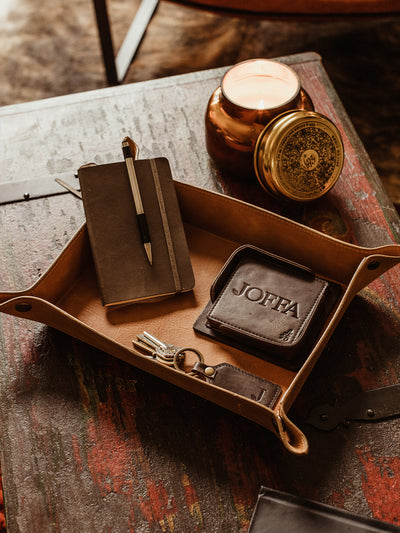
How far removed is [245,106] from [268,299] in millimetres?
278

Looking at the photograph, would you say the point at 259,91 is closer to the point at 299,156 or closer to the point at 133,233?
the point at 299,156

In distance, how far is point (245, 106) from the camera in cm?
76

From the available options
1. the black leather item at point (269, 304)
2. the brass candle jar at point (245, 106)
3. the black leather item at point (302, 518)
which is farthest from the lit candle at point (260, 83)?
the black leather item at point (302, 518)

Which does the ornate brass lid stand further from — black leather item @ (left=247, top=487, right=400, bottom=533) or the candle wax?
black leather item @ (left=247, top=487, right=400, bottom=533)

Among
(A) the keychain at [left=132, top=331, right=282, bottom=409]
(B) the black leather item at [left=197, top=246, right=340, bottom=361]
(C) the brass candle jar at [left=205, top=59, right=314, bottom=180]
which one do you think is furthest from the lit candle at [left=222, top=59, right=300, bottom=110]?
(A) the keychain at [left=132, top=331, right=282, bottom=409]

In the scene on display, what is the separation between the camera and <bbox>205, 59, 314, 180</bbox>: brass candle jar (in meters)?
0.74

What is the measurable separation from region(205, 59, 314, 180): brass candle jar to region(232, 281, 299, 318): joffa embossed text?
209 mm

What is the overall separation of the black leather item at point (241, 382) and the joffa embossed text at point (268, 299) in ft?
0.26

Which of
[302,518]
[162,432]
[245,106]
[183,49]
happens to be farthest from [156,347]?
[183,49]

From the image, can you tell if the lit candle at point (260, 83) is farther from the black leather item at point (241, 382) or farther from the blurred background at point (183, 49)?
the blurred background at point (183, 49)

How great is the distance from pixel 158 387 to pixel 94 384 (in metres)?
0.07

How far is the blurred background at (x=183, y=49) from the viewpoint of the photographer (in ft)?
5.48

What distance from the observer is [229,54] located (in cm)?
176

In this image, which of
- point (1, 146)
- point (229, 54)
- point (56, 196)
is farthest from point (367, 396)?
point (229, 54)
